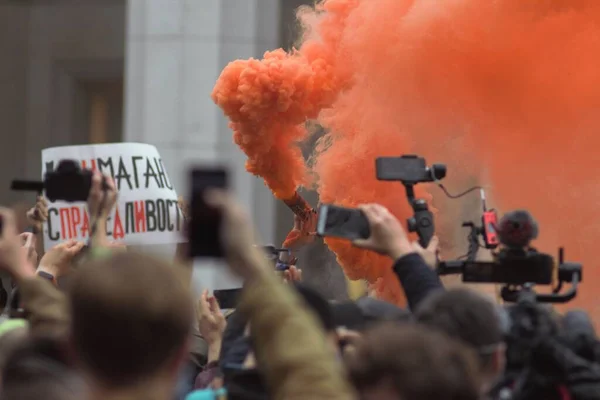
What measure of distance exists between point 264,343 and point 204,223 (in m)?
0.25

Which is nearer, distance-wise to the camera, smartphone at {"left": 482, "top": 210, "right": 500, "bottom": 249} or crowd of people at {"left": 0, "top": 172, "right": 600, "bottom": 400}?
crowd of people at {"left": 0, "top": 172, "right": 600, "bottom": 400}

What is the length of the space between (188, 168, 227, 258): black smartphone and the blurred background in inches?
274

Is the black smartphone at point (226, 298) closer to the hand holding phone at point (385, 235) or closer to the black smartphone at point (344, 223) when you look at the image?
the black smartphone at point (344, 223)

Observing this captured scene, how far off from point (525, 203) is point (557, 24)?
108 cm

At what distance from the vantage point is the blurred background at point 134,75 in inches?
423

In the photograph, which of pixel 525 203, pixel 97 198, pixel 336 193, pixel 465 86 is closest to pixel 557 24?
pixel 465 86

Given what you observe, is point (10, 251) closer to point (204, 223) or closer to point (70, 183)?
point (70, 183)

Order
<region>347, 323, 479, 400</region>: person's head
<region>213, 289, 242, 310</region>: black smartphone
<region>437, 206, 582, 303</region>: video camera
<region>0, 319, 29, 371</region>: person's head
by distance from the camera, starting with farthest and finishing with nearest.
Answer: <region>213, 289, 242, 310</region>: black smartphone, <region>437, 206, 582, 303</region>: video camera, <region>0, 319, 29, 371</region>: person's head, <region>347, 323, 479, 400</region>: person's head

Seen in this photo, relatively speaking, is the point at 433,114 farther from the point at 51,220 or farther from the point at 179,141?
the point at 179,141

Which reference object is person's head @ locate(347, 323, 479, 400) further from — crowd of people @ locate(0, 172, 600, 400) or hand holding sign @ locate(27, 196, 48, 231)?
hand holding sign @ locate(27, 196, 48, 231)

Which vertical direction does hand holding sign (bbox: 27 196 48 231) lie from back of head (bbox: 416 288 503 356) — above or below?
above

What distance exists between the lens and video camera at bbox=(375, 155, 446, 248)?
427cm

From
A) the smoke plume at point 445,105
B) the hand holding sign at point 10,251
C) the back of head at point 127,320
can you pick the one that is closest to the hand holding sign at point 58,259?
the hand holding sign at point 10,251

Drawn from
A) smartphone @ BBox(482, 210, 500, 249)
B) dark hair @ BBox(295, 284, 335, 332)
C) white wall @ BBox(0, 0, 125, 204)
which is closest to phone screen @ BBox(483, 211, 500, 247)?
smartphone @ BBox(482, 210, 500, 249)
